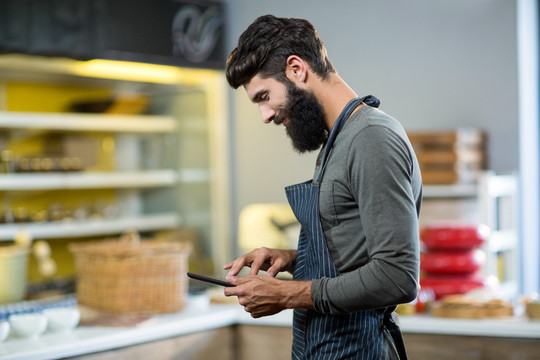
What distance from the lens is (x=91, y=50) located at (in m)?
4.20

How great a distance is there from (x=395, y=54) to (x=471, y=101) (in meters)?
0.65

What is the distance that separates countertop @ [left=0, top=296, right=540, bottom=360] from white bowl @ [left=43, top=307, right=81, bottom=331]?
0.03m

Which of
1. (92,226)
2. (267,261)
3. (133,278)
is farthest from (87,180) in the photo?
(267,261)

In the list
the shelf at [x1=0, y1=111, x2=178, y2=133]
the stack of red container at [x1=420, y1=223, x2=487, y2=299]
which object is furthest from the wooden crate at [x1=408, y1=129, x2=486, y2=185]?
the shelf at [x1=0, y1=111, x2=178, y2=133]

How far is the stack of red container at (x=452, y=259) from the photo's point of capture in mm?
2992

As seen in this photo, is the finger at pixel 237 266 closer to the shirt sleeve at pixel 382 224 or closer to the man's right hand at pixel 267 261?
the man's right hand at pixel 267 261

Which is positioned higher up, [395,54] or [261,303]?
[395,54]

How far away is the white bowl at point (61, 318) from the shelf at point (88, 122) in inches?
83.0

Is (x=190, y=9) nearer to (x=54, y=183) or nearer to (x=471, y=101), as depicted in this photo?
(x=54, y=183)

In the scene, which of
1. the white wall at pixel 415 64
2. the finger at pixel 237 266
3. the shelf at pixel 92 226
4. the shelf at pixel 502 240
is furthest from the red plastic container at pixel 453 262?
the shelf at pixel 92 226

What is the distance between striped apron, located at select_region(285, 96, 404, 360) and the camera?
1.53 m

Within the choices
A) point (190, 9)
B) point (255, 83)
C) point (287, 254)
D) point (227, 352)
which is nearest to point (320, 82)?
point (255, 83)

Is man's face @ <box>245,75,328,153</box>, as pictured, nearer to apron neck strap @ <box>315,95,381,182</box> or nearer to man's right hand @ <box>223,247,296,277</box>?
apron neck strap @ <box>315,95,381,182</box>

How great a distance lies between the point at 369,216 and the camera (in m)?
1.36
